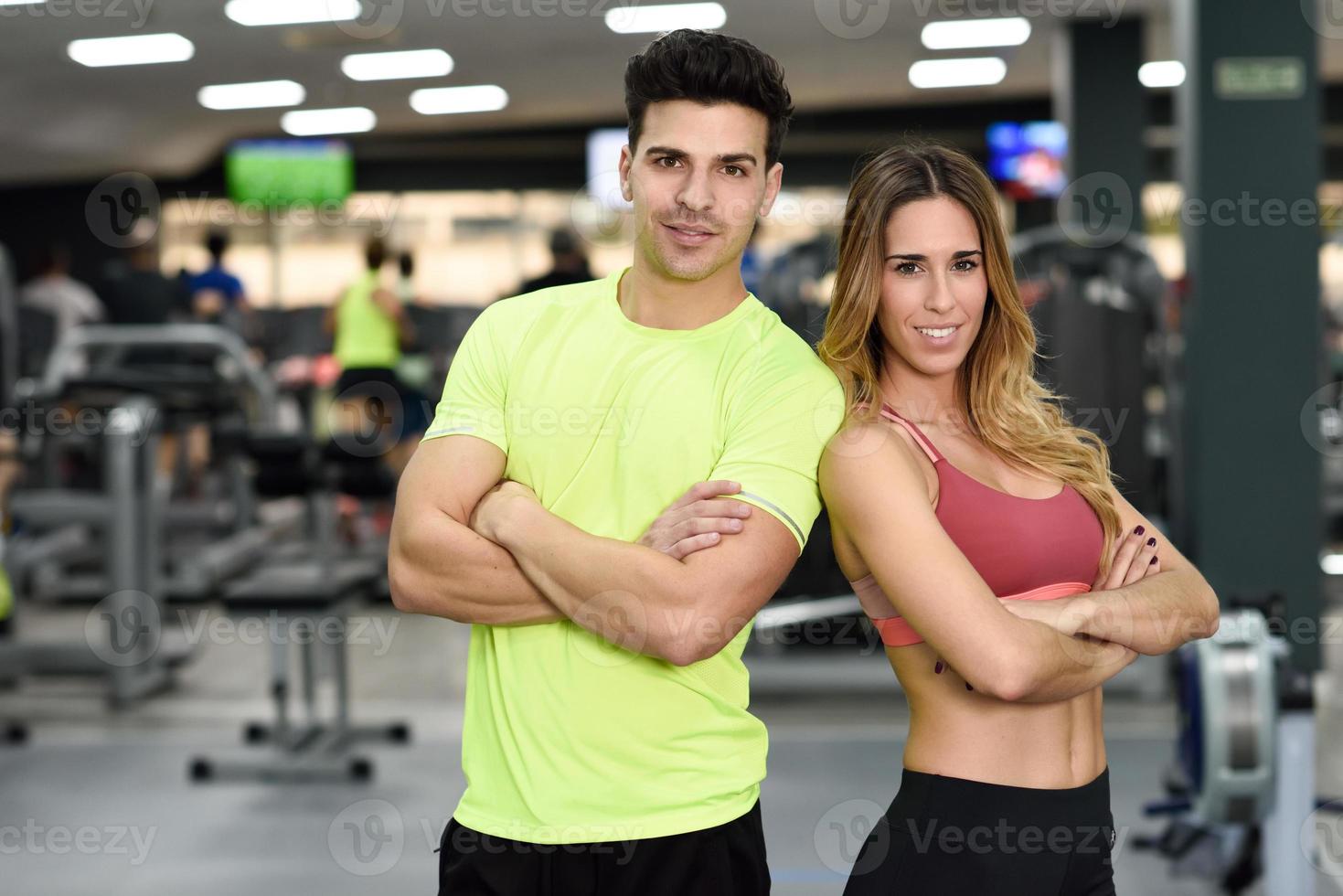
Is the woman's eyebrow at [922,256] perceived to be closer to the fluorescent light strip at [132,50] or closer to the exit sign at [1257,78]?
the exit sign at [1257,78]

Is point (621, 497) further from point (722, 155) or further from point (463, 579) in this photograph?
point (722, 155)

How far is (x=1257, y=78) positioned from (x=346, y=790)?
3961 mm

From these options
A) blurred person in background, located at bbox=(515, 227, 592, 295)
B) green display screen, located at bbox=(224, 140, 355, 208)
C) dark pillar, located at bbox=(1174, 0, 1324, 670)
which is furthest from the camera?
green display screen, located at bbox=(224, 140, 355, 208)

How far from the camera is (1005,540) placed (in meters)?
1.49

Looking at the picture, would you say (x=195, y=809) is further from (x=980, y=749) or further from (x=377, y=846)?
(x=980, y=749)

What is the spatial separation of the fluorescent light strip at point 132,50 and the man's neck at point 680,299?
28.1 ft

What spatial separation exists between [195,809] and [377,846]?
0.71m

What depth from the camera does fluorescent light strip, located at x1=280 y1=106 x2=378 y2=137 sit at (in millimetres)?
12289

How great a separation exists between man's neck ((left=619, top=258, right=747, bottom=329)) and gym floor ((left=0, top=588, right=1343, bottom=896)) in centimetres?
189

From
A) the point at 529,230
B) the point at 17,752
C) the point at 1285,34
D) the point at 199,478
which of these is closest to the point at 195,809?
the point at 17,752

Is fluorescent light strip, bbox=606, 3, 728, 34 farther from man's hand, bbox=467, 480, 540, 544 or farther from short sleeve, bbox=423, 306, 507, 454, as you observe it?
man's hand, bbox=467, 480, 540, 544

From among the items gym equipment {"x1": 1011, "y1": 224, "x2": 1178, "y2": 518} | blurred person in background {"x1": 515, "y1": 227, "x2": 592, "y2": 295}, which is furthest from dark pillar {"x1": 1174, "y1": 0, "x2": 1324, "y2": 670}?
blurred person in background {"x1": 515, "y1": 227, "x2": 592, "y2": 295}

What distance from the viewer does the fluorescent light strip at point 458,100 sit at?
1152cm

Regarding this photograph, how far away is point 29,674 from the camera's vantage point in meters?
5.17
